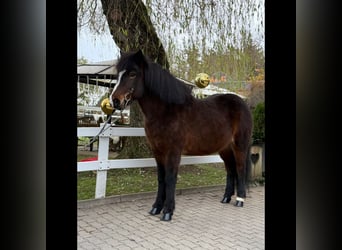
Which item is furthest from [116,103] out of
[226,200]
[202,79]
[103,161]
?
[226,200]

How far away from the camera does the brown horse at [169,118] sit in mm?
1896

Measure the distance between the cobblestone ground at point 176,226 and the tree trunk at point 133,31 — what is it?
96cm

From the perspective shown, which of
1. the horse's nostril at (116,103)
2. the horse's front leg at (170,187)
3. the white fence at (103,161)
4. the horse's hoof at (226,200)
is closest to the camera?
the horse's nostril at (116,103)

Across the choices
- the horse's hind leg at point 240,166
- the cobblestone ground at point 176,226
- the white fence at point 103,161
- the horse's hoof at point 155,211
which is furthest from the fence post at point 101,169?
the horse's hind leg at point 240,166

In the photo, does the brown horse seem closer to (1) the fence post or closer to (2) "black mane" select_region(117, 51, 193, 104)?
(2) "black mane" select_region(117, 51, 193, 104)

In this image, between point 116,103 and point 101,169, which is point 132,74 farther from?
point 101,169

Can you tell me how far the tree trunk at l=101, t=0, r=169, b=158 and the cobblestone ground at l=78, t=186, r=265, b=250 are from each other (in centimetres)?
96

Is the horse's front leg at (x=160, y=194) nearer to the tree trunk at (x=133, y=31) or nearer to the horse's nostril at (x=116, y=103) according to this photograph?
the horse's nostril at (x=116, y=103)

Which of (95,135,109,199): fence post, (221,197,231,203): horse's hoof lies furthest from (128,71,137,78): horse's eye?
(221,197,231,203): horse's hoof

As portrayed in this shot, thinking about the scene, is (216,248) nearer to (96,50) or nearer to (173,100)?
(173,100)

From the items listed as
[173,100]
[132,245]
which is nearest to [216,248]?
[132,245]

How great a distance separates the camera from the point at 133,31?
2.77 metres

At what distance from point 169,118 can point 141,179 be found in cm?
135
